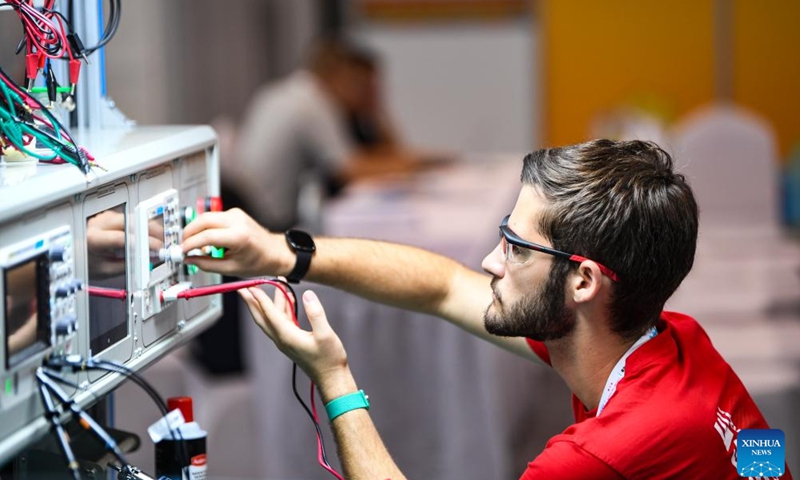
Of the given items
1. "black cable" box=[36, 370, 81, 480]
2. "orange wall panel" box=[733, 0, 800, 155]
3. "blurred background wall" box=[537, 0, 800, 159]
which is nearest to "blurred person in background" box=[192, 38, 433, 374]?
"blurred background wall" box=[537, 0, 800, 159]

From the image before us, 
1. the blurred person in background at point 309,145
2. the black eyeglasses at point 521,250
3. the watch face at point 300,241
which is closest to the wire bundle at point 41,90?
the watch face at point 300,241

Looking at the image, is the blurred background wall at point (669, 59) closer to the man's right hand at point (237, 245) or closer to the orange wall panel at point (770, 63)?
the orange wall panel at point (770, 63)

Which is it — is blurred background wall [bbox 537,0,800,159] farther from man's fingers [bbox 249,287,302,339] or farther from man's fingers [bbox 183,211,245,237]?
man's fingers [bbox 249,287,302,339]

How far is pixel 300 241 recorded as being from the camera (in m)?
1.45

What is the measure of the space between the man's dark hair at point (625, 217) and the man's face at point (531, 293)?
0.5 inches

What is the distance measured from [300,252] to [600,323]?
1.43ft

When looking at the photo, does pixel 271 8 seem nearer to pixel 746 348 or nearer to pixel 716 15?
pixel 716 15

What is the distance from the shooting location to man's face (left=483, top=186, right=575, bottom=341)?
1.24 metres

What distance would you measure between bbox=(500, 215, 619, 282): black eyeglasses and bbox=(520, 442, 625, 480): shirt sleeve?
0.21 m

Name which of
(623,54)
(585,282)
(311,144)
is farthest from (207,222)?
(623,54)

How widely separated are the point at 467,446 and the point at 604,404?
4.98 feet

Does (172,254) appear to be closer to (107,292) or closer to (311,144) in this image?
(107,292)

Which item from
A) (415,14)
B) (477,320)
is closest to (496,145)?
(415,14)

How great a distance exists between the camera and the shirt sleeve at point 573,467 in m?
1.13
